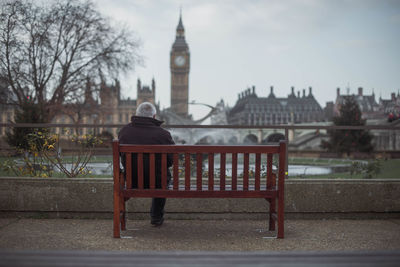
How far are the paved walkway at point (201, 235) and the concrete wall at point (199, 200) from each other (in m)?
0.11

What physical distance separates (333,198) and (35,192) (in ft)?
10.1

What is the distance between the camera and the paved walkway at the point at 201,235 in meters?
3.05

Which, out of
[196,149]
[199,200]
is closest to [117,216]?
[196,149]

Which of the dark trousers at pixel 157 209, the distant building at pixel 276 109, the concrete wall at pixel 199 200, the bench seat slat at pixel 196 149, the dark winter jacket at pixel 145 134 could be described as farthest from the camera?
the distant building at pixel 276 109

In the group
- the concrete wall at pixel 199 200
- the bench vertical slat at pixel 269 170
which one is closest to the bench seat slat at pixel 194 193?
the bench vertical slat at pixel 269 170

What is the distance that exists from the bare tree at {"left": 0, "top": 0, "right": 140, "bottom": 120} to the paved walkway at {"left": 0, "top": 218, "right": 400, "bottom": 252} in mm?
15492

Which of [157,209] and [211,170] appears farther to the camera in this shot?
[157,209]

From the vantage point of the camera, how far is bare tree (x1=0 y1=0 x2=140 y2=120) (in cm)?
1920

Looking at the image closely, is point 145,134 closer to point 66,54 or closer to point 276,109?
point 66,54

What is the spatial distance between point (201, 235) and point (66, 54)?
839 inches

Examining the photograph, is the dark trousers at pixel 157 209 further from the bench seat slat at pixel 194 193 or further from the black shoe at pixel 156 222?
the bench seat slat at pixel 194 193

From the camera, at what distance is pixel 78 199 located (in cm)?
395

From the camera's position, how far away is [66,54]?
73.7ft

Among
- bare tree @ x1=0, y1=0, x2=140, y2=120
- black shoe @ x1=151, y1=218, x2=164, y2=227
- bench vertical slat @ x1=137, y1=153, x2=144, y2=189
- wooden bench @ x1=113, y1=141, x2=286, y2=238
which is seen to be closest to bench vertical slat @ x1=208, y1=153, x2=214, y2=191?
wooden bench @ x1=113, y1=141, x2=286, y2=238
